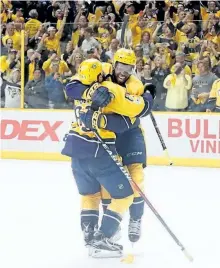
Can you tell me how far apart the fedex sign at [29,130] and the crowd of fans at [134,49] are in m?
0.23

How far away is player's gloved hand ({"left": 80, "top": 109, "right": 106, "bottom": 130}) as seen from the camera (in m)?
3.57

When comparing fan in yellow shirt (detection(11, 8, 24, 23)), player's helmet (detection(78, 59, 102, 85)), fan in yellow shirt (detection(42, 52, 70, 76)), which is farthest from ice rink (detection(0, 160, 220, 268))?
fan in yellow shirt (detection(11, 8, 24, 23))

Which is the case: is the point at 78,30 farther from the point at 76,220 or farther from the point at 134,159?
the point at 134,159

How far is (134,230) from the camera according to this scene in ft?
13.3

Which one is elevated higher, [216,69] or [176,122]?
[216,69]

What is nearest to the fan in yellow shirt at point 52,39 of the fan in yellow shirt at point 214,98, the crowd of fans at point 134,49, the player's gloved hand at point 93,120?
the crowd of fans at point 134,49

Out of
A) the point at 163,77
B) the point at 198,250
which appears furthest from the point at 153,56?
the point at 198,250

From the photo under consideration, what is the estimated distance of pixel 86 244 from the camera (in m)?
3.97

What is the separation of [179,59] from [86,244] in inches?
192

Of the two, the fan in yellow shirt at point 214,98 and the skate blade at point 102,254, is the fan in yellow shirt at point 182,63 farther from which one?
Result: the skate blade at point 102,254

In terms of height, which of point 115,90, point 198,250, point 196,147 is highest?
point 115,90

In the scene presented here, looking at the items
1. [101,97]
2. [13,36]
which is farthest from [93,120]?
[13,36]

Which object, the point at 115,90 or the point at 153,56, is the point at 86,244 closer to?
the point at 115,90

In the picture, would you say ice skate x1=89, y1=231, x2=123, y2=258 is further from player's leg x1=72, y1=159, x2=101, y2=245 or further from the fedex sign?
the fedex sign
